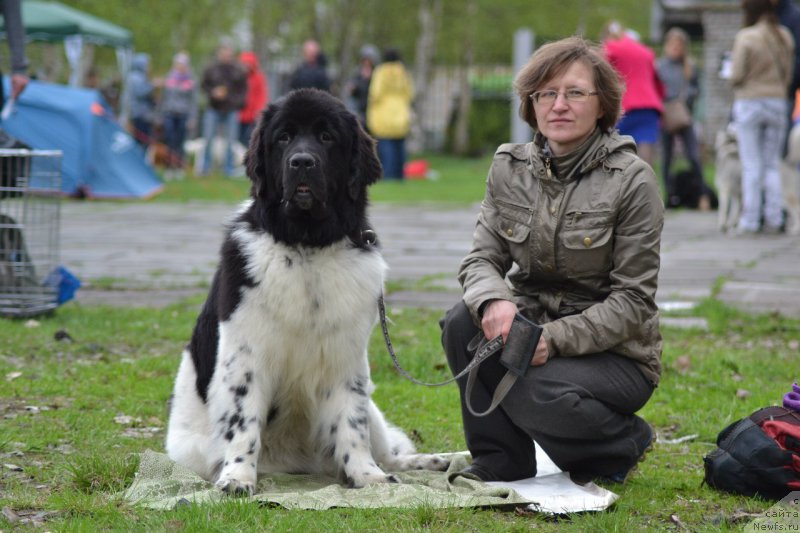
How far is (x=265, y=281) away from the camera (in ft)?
12.5

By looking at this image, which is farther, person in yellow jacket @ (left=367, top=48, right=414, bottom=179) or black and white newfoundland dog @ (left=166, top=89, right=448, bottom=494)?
person in yellow jacket @ (left=367, top=48, right=414, bottom=179)

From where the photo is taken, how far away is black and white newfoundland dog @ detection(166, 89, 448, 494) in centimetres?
381

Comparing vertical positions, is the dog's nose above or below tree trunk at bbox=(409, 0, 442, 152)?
below

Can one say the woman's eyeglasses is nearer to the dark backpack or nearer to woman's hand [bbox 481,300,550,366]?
woman's hand [bbox 481,300,550,366]

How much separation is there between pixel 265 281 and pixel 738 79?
8.29 m

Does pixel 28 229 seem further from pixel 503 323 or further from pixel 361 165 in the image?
pixel 503 323

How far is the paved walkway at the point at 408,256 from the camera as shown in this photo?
7.76 m

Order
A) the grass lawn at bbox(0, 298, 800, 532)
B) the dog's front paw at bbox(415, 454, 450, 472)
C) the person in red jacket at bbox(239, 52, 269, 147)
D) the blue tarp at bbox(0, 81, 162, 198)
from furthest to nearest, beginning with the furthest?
the person in red jacket at bbox(239, 52, 269, 147) < the blue tarp at bbox(0, 81, 162, 198) < the dog's front paw at bbox(415, 454, 450, 472) < the grass lawn at bbox(0, 298, 800, 532)

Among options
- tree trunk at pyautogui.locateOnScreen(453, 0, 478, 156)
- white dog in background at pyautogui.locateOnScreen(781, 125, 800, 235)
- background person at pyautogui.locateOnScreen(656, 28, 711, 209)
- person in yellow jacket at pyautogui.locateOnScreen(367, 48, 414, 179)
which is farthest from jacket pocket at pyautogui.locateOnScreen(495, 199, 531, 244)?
tree trunk at pyautogui.locateOnScreen(453, 0, 478, 156)

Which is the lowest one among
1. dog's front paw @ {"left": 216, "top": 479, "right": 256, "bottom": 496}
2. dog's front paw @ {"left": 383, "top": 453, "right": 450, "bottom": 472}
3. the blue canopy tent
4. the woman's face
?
dog's front paw @ {"left": 383, "top": 453, "right": 450, "bottom": 472}

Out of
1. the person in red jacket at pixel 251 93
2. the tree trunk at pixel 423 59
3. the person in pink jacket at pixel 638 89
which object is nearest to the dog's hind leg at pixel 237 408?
the person in pink jacket at pixel 638 89

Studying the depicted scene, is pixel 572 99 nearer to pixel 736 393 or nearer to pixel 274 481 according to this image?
pixel 274 481

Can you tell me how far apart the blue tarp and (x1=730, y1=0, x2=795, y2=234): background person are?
8.59 metres

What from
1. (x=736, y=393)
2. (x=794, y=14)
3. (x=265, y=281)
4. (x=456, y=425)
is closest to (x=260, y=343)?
(x=265, y=281)
